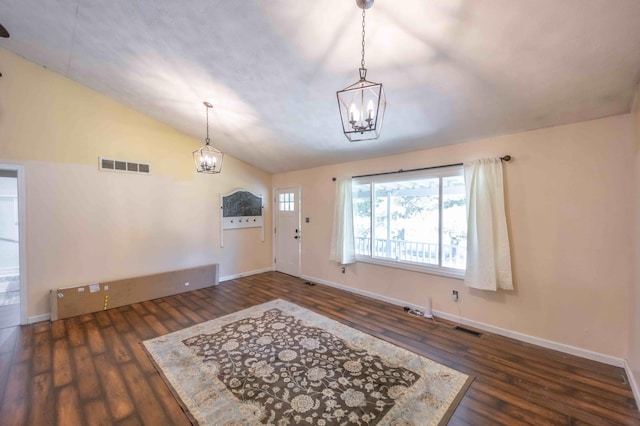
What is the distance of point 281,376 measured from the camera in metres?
2.36

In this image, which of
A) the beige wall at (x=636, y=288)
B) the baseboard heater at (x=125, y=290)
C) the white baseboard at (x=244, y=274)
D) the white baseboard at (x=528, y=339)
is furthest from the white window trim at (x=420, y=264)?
the baseboard heater at (x=125, y=290)

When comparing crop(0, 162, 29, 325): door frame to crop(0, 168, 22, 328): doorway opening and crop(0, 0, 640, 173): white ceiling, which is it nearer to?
crop(0, 0, 640, 173): white ceiling

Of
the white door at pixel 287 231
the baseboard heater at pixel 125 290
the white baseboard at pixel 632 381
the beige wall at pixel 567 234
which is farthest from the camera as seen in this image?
the white door at pixel 287 231

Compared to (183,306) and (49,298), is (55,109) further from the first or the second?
(183,306)

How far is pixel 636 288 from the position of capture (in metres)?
2.22

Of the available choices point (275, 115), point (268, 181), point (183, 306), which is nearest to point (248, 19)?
point (275, 115)

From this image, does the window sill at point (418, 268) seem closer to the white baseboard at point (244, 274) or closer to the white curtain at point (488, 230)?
the white curtain at point (488, 230)

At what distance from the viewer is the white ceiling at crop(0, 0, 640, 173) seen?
69.9 inches

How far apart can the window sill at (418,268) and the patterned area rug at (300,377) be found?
1.32 meters

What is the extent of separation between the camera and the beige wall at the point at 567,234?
8.25 ft

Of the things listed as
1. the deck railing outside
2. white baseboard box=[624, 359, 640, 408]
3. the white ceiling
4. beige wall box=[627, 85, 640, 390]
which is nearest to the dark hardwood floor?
white baseboard box=[624, 359, 640, 408]

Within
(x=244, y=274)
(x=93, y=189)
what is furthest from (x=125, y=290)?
(x=244, y=274)

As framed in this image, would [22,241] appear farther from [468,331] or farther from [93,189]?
[468,331]

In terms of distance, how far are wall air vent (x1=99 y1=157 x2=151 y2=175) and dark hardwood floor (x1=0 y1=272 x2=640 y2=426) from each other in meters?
2.18
